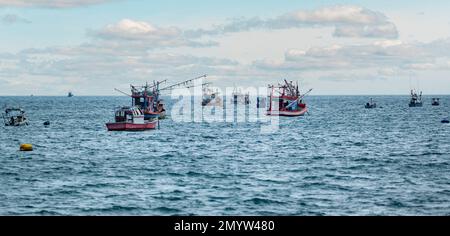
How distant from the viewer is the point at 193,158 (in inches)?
2598

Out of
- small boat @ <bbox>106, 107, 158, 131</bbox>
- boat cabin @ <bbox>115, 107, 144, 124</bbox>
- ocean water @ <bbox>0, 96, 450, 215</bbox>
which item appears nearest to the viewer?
ocean water @ <bbox>0, 96, 450, 215</bbox>

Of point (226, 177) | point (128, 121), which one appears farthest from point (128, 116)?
point (226, 177)

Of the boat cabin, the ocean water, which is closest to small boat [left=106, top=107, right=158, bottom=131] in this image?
the boat cabin

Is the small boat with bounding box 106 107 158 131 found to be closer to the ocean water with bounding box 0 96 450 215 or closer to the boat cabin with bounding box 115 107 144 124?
the boat cabin with bounding box 115 107 144 124

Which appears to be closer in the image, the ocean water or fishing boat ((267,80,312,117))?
the ocean water

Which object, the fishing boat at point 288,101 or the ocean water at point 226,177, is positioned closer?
the ocean water at point 226,177

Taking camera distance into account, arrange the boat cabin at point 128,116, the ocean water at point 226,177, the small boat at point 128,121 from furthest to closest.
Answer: the boat cabin at point 128,116 → the small boat at point 128,121 → the ocean water at point 226,177

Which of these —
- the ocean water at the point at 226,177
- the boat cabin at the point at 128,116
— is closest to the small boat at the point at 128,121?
the boat cabin at the point at 128,116

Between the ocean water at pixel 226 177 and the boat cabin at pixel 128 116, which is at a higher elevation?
the boat cabin at pixel 128 116

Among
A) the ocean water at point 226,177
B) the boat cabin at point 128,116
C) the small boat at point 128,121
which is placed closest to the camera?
the ocean water at point 226,177

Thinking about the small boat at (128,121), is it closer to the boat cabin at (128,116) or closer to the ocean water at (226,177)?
the boat cabin at (128,116)
